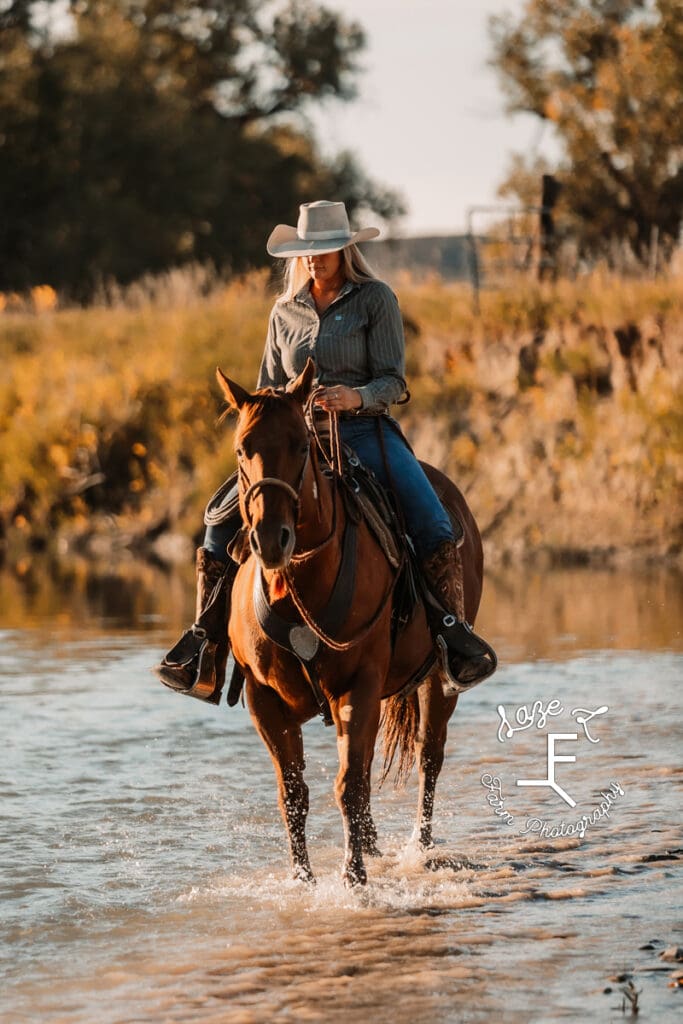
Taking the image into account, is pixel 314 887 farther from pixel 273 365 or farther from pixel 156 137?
pixel 156 137

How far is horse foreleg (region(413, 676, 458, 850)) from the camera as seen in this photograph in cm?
900

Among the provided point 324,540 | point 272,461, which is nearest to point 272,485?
point 272,461

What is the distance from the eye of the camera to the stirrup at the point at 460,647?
818cm

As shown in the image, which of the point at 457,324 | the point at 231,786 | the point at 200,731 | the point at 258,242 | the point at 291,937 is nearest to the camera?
the point at 291,937

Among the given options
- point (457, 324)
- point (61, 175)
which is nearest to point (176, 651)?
point (457, 324)

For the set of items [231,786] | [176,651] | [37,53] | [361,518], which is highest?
[37,53]

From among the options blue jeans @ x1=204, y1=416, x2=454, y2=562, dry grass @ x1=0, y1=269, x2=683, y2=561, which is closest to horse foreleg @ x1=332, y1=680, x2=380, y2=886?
blue jeans @ x1=204, y1=416, x2=454, y2=562

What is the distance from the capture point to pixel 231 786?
10438 millimetres

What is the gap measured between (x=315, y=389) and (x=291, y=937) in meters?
2.12

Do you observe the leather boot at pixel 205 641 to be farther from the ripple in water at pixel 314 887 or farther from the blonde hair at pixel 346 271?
the blonde hair at pixel 346 271

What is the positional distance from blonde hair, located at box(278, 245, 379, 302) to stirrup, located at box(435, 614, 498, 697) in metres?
1.48

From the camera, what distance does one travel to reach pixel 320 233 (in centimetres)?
806

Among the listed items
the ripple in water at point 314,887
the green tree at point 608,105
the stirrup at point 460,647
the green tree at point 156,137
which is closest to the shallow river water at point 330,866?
the ripple in water at point 314,887

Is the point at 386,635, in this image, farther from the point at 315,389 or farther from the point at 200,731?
the point at 200,731
